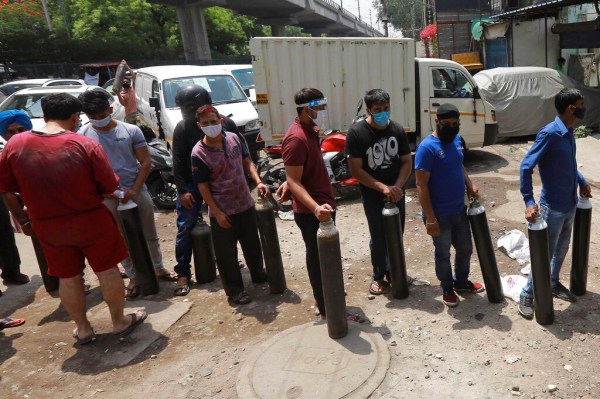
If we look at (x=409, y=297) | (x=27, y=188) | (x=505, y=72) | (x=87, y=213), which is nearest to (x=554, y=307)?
(x=409, y=297)

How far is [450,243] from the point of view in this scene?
12.5 feet

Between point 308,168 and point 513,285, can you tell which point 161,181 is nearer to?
point 308,168

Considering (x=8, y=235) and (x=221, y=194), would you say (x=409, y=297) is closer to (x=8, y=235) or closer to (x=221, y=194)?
(x=221, y=194)

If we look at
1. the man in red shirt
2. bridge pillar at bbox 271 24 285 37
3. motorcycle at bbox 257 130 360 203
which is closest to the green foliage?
motorcycle at bbox 257 130 360 203

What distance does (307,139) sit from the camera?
347cm

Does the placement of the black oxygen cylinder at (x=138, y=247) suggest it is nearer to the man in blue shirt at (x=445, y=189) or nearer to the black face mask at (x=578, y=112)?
the man in blue shirt at (x=445, y=189)

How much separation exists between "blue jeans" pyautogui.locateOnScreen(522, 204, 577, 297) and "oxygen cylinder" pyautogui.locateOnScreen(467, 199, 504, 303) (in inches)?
8.6

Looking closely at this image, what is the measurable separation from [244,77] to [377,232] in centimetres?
1148

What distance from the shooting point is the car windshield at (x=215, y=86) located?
9656 mm

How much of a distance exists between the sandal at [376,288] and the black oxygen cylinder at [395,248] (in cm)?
15

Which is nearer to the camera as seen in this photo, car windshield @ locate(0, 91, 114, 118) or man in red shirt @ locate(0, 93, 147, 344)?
man in red shirt @ locate(0, 93, 147, 344)

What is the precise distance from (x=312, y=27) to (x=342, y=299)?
55.5 metres

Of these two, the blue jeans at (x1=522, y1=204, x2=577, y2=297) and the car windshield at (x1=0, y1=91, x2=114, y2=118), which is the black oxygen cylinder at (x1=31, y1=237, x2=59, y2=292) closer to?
the blue jeans at (x1=522, y1=204, x2=577, y2=297)

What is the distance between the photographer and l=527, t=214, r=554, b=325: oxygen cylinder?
3244mm
